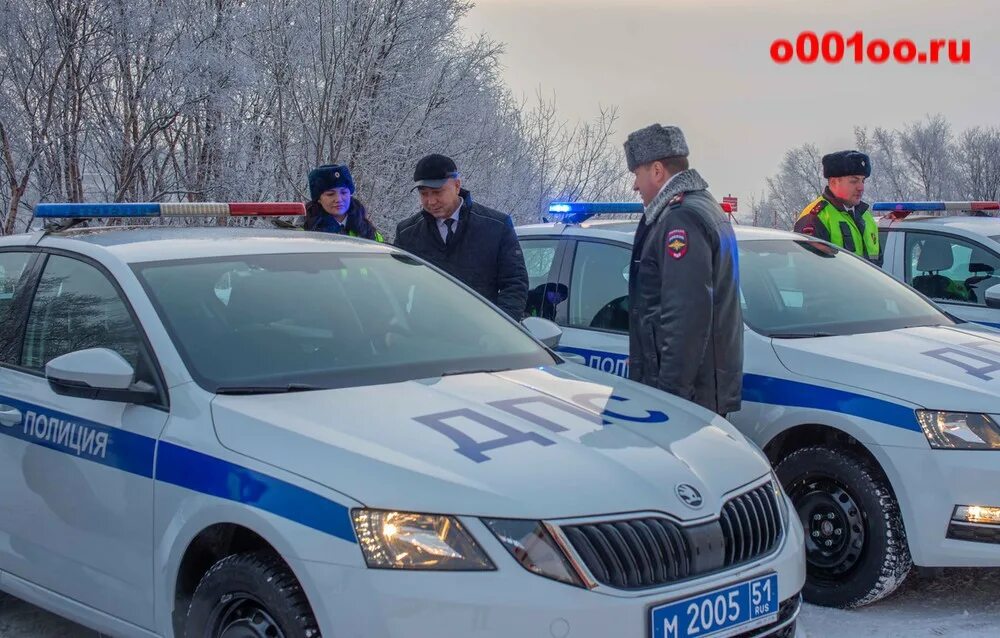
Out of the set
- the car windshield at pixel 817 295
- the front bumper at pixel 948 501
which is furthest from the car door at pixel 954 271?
the front bumper at pixel 948 501

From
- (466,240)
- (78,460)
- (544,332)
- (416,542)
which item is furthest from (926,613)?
(78,460)

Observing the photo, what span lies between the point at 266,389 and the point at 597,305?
2.61 m

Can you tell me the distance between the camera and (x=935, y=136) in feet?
201

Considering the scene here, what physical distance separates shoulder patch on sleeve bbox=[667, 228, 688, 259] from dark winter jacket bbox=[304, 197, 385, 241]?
234 centimetres

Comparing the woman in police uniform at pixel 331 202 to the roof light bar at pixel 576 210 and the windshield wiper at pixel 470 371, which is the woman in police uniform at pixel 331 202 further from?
the windshield wiper at pixel 470 371

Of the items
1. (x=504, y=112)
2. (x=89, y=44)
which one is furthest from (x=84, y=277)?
(x=504, y=112)

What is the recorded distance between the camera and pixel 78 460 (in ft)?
11.3

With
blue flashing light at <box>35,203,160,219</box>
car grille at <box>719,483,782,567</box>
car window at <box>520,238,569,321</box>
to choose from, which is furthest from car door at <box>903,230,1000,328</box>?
blue flashing light at <box>35,203,160,219</box>

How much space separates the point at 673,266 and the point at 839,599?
139 centimetres

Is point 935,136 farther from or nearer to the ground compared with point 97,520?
farther from the ground

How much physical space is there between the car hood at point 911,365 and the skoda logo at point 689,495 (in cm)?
164

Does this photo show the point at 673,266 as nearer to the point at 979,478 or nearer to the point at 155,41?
the point at 979,478

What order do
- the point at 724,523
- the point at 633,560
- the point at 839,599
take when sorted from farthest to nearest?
the point at 839,599 < the point at 724,523 < the point at 633,560

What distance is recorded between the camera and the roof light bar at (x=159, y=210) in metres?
4.40
